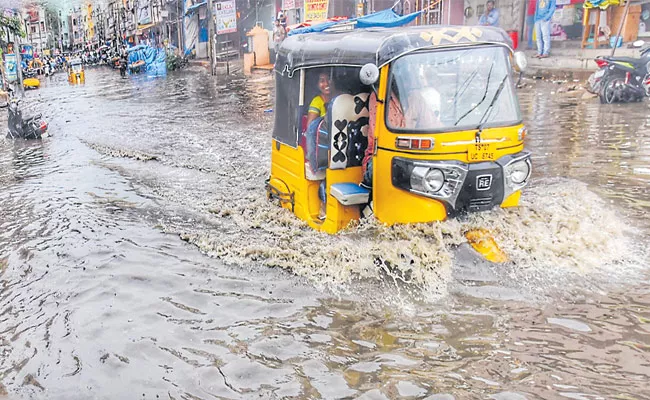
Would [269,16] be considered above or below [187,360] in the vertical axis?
above

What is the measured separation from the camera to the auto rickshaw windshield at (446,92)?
210 inches

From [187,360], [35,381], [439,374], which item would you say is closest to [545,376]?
[439,374]

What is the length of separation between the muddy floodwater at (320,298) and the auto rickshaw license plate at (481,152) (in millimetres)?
559

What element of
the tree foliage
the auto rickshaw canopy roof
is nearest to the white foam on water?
the auto rickshaw canopy roof

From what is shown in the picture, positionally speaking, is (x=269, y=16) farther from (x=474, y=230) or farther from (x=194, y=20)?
(x=474, y=230)

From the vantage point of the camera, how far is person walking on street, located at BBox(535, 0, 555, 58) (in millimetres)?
16767

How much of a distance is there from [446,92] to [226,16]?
104 feet

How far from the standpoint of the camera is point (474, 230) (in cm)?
547

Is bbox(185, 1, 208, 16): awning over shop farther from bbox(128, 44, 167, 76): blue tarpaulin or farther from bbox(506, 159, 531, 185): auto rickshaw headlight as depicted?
bbox(506, 159, 531, 185): auto rickshaw headlight

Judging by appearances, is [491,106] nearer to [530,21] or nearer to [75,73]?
[530,21]

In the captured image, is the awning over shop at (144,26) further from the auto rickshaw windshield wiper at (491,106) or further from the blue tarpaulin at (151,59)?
the auto rickshaw windshield wiper at (491,106)

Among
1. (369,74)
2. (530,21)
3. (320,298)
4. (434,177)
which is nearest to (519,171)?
(434,177)

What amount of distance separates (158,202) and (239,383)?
5348 mm

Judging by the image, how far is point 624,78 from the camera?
12445 mm
